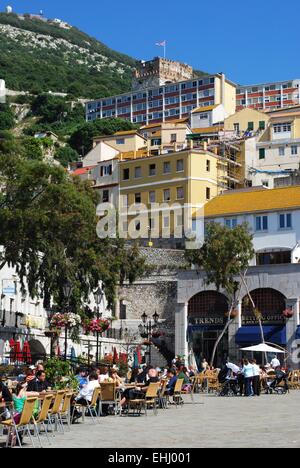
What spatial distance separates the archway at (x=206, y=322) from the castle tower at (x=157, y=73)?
10922cm

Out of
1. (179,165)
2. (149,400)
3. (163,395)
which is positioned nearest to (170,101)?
(179,165)

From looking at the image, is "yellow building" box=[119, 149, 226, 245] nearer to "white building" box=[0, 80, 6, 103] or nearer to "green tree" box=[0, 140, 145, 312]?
"green tree" box=[0, 140, 145, 312]

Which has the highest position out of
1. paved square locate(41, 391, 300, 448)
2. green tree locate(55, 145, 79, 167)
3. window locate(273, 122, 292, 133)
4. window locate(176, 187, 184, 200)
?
green tree locate(55, 145, 79, 167)

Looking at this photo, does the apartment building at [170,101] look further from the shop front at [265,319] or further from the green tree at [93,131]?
the shop front at [265,319]

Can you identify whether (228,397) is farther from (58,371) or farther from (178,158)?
(178,158)

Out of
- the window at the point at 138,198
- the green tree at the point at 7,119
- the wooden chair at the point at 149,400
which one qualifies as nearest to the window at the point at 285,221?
the window at the point at 138,198

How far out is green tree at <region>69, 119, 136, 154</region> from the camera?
129000mm

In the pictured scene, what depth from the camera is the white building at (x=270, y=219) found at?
5806 centimetres

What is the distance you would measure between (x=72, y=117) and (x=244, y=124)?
7539 cm

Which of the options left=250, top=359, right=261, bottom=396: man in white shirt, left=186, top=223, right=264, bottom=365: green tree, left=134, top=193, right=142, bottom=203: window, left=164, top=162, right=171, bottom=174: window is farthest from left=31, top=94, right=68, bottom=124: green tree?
left=250, top=359, right=261, bottom=396: man in white shirt

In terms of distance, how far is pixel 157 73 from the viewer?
162 meters

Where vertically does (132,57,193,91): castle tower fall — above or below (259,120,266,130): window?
above

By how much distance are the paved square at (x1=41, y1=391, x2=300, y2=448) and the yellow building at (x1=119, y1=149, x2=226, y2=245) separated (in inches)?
2021
